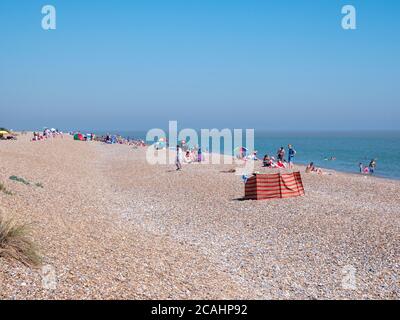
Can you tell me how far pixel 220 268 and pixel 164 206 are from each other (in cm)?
697

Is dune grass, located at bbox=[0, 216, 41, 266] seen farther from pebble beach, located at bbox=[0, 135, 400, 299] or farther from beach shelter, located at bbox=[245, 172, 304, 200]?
beach shelter, located at bbox=[245, 172, 304, 200]

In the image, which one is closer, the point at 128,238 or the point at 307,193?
the point at 128,238

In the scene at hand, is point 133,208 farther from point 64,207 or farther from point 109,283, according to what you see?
point 109,283

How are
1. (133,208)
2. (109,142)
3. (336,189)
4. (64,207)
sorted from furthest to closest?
(109,142), (336,189), (133,208), (64,207)

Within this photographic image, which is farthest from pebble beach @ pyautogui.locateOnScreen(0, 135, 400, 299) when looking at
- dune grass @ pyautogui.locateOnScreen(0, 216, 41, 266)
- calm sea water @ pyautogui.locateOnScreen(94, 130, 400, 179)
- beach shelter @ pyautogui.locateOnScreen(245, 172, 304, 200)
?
calm sea water @ pyautogui.locateOnScreen(94, 130, 400, 179)

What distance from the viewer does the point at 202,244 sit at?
10.4 m

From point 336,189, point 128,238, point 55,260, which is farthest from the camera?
point 336,189

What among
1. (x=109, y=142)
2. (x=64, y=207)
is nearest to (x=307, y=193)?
(x=64, y=207)

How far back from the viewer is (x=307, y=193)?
17.8m

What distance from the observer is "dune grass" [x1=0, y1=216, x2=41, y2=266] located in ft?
22.1

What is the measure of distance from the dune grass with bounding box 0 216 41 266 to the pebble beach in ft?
0.51

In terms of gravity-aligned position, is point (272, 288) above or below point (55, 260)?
below

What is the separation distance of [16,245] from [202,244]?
14.7 feet

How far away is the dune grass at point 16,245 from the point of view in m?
6.75
